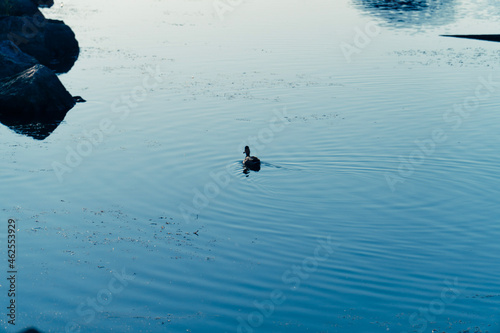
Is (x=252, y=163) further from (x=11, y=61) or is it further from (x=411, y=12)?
(x=411, y=12)

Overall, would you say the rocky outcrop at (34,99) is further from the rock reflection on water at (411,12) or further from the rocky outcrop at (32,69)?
the rock reflection on water at (411,12)

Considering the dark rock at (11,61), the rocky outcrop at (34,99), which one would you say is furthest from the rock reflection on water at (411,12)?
the rocky outcrop at (34,99)

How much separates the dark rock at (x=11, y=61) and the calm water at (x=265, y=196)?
2.13 m

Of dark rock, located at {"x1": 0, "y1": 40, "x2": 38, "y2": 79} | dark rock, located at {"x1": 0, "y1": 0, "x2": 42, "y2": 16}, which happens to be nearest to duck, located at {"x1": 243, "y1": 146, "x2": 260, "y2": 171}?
dark rock, located at {"x1": 0, "y1": 40, "x2": 38, "y2": 79}

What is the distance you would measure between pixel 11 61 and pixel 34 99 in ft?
13.9

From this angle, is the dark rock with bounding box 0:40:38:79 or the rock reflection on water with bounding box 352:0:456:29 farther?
the rock reflection on water with bounding box 352:0:456:29

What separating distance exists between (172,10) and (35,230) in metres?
37.1

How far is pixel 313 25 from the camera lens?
4116cm

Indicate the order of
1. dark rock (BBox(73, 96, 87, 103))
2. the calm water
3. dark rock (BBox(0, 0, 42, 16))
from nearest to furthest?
the calm water
dark rock (BBox(73, 96, 87, 103))
dark rock (BBox(0, 0, 42, 16))

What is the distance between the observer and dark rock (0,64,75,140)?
975 inches

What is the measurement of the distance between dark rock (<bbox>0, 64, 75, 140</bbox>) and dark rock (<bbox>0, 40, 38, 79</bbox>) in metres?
2.32

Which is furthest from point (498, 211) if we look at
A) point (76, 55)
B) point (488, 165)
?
point (76, 55)

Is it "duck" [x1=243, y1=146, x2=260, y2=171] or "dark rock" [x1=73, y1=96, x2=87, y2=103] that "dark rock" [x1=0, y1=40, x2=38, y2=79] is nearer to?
"dark rock" [x1=73, y1=96, x2=87, y2=103]

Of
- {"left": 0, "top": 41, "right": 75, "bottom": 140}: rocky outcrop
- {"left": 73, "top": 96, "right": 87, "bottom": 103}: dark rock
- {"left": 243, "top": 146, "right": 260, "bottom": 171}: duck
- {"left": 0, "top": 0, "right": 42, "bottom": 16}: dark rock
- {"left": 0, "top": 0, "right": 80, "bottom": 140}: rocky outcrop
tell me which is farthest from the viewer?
{"left": 0, "top": 0, "right": 42, "bottom": 16}: dark rock
